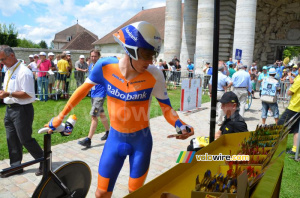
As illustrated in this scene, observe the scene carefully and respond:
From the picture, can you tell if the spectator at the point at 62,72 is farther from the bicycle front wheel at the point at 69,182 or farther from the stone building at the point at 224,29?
the stone building at the point at 224,29

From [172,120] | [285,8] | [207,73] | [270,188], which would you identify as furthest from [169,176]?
[285,8]

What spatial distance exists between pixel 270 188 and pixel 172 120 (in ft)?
4.21

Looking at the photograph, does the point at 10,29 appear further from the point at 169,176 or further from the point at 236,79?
the point at 169,176

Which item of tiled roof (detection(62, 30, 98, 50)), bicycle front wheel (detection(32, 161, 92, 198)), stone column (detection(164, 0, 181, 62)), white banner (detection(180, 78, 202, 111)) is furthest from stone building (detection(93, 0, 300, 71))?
tiled roof (detection(62, 30, 98, 50))

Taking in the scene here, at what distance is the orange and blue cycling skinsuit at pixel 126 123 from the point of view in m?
2.47

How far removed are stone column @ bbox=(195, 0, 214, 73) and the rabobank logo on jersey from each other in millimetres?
16956

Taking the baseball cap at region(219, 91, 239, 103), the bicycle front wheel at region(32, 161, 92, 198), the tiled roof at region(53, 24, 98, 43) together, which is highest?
the tiled roof at region(53, 24, 98, 43)

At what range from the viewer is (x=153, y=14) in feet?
155

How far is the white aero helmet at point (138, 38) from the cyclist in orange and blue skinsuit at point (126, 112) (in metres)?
0.02

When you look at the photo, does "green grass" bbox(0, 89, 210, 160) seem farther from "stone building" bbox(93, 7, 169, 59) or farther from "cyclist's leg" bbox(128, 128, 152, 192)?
"stone building" bbox(93, 7, 169, 59)

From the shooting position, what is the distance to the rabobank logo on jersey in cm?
250

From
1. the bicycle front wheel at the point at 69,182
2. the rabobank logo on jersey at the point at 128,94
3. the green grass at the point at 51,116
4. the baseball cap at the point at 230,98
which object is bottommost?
the green grass at the point at 51,116

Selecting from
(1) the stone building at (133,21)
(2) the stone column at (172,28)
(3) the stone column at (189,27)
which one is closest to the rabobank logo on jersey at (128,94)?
(2) the stone column at (172,28)

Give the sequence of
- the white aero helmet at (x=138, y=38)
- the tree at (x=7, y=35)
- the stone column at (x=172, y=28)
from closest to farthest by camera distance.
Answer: the white aero helmet at (x=138, y=38) < the stone column at (x=172, y=28) < the tree at (x=7, y=35)
